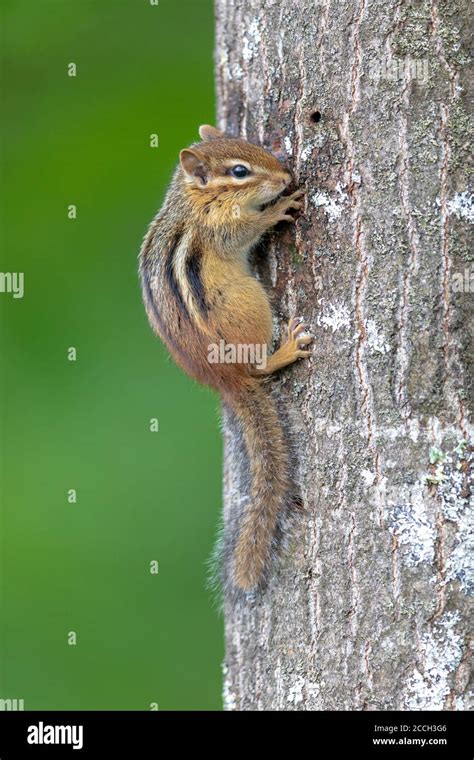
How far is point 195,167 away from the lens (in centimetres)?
300

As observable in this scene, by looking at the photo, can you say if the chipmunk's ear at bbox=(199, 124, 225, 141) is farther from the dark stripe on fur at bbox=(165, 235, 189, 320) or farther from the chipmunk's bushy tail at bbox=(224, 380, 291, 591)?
the chipmunk's bushy tail at bbox=(224, 380, 291, 591)

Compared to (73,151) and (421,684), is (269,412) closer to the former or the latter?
(421,684)

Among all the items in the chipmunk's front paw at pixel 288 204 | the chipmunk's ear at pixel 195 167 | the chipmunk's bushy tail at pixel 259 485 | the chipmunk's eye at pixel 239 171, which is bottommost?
the chipmunk's bushy tail at pixel 259 485

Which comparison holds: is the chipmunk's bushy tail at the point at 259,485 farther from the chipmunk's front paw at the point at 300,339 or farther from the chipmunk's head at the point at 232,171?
the chipmunk's head at the point at 232,171

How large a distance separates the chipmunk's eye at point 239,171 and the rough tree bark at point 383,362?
13.6 inches

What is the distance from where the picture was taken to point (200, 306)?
9.01ft

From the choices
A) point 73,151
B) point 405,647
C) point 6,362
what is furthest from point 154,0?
point 405,647

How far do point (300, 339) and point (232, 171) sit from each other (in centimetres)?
71

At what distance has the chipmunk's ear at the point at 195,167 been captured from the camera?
117 inches

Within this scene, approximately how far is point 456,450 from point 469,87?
2.93ft

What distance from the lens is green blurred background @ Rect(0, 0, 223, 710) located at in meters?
4.27

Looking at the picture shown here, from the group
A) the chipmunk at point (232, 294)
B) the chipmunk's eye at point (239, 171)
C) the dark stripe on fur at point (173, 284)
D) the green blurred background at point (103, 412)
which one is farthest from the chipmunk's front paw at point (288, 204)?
the green blurred background at point (103, 412)

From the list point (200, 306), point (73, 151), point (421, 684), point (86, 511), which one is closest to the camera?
point (421, 684)

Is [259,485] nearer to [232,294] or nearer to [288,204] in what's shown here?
[232,294]
